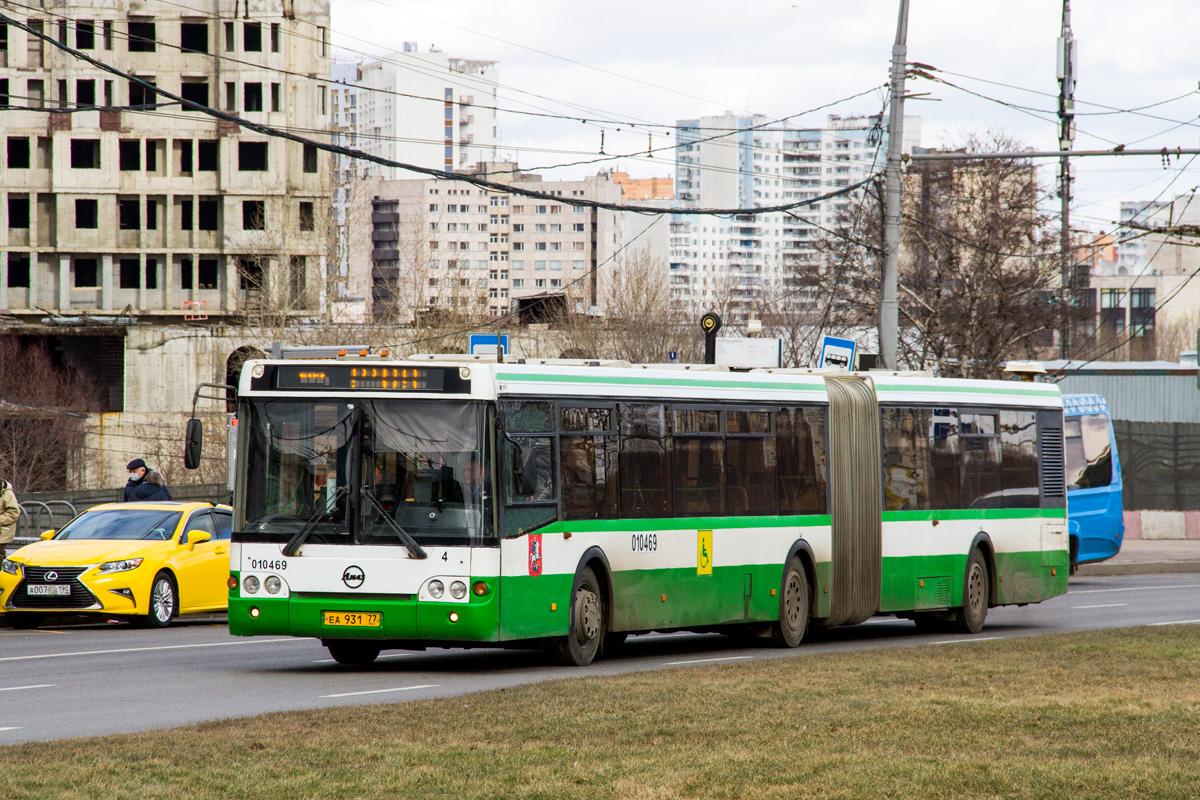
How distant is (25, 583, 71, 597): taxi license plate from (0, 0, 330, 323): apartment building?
6822cm

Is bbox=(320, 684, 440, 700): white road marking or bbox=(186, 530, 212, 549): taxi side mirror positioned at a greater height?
bbox=(186, 530, 212, 549): taxi side mirror

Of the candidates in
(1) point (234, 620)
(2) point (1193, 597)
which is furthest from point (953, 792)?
(2) point (1193, 597)

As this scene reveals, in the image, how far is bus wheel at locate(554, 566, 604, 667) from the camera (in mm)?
14570

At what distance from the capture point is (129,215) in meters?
90.4

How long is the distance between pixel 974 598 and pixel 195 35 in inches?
3060

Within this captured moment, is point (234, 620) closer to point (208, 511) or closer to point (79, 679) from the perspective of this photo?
point (79, 679)

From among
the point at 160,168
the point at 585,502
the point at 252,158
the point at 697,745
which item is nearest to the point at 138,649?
the point at 585,502

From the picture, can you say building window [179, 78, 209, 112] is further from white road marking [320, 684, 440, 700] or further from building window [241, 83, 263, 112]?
white road marking [320, 684, 440, 700]

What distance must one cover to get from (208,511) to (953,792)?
15268mm

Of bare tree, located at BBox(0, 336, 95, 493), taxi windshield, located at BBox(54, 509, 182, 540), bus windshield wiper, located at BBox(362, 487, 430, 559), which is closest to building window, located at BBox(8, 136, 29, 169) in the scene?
bare tree, located at BBox(0, 336, 95, 493)

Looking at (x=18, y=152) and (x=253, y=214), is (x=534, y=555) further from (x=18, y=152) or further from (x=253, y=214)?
(x=18, y=152)

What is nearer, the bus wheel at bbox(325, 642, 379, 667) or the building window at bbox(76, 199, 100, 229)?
the bus wheel at bbox(325, 642, 379, 667)

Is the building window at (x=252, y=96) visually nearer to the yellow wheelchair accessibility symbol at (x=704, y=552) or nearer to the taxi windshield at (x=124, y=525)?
the taxi windshield at (x=124, y=525)

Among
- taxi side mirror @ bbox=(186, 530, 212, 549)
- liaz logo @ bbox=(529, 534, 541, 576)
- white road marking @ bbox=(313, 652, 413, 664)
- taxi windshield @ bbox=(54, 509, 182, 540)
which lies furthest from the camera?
taxi side mirror @ bbox=(186, 530, 212, 549)
